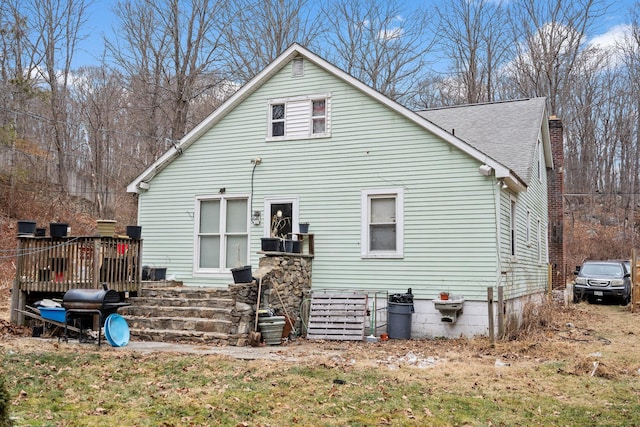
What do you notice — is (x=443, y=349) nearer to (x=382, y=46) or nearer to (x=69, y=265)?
(x=69, y=265)

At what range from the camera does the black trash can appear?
11688 mm

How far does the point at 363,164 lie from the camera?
42.3ft

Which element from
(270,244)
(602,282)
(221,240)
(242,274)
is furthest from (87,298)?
(602,282)

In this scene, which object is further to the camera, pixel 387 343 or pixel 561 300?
pixel 561 300

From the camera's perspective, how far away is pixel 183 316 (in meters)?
11.2

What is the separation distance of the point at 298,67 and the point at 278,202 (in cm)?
329

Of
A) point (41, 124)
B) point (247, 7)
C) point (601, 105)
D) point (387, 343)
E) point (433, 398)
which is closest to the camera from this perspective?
point (433, 398)

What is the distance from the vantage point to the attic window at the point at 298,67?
44.7ft

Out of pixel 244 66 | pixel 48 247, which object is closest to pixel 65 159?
pixel 244 66

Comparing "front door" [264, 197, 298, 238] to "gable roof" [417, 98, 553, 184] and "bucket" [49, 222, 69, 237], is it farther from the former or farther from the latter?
"bucket" [49, 222, 69, 237]

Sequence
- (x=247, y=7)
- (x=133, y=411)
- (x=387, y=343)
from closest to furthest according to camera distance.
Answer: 1. (x=133, y=411)
2. (x=387, y=343)
3. (x=247, y=7)

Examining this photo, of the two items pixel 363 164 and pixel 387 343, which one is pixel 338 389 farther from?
pixel 363 164

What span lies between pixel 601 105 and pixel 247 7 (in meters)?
20.9

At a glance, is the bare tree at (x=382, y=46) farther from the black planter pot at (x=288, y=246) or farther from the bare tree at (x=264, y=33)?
the black planter pot at (x=288, y=246)
